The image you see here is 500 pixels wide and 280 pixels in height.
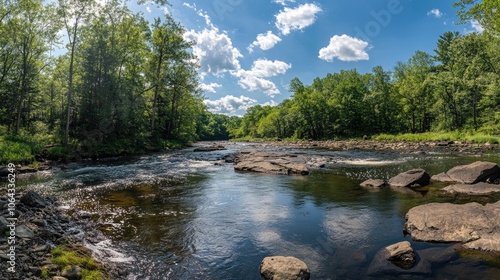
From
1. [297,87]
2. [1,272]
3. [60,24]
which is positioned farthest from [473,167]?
[297,87]

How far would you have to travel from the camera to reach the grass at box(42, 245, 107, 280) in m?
6.14

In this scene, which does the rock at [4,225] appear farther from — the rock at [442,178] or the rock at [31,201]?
the rock at [442,178]

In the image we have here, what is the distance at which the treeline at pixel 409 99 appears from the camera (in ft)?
175

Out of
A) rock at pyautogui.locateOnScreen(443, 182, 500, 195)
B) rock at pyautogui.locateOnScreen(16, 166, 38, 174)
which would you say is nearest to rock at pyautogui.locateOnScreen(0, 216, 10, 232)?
rock at pyautogui.locateOnScreen(16, 166, 38, 174)

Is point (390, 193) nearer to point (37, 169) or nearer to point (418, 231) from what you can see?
point (418, 231)

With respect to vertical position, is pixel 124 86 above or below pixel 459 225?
above

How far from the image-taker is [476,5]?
25.1 m

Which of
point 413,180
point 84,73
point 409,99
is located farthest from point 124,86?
point 409,99

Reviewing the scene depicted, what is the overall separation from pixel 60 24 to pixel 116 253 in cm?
3392

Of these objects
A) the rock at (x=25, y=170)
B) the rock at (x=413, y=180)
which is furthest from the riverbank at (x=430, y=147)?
the rock at (x=25, y=170)

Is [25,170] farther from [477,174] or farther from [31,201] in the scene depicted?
[477,174]

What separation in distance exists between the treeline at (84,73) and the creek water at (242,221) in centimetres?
1779

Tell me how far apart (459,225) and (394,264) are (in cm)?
305

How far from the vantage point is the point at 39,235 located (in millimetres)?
7668
